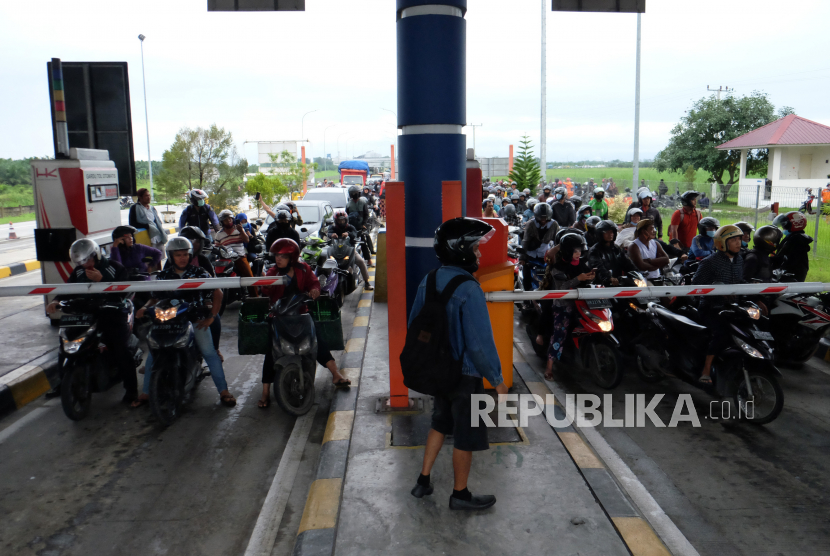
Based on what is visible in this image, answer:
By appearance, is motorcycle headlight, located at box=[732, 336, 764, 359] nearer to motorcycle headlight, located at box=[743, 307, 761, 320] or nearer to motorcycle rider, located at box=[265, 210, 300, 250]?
motorcycle headlight, located at box=[743, 307, 761, 320]

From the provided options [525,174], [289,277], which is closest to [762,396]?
[289,277]

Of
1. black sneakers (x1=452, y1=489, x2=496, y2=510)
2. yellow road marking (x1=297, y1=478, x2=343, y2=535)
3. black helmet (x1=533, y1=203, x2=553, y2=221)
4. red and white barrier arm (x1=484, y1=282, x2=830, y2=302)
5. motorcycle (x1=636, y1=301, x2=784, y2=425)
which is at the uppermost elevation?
black helmet (x1=533, y1=203, x2=553, y2=221)

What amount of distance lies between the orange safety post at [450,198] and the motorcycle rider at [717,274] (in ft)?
8.12

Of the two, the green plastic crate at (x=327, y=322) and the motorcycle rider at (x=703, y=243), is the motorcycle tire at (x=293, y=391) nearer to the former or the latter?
the green plastic crate at (x=327, y=322)

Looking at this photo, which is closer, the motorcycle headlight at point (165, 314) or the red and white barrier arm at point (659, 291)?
the red and white barrier arm at point (659, 291)

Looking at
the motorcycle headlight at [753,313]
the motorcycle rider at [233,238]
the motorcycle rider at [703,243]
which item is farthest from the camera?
the motorcycle rider at [233,238]

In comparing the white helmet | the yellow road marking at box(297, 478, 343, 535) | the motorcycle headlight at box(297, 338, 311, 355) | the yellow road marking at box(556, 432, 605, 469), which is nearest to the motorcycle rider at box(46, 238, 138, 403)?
the white helmet

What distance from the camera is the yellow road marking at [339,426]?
5193 mm

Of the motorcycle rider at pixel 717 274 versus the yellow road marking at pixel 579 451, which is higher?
the motorcycle rider at pixel 717 274

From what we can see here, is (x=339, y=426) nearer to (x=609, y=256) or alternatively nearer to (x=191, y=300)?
(x=191, y=300)

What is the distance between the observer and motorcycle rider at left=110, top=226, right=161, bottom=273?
23.9 feet

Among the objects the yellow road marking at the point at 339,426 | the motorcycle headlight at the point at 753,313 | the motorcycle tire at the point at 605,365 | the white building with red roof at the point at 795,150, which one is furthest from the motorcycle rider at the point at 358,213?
the white building with red roof at the point at 795,150

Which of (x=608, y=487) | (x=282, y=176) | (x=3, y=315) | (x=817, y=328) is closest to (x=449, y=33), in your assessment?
(x=608, y=487)

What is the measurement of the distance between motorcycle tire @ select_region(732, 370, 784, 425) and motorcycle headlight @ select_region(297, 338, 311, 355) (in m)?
3.73
